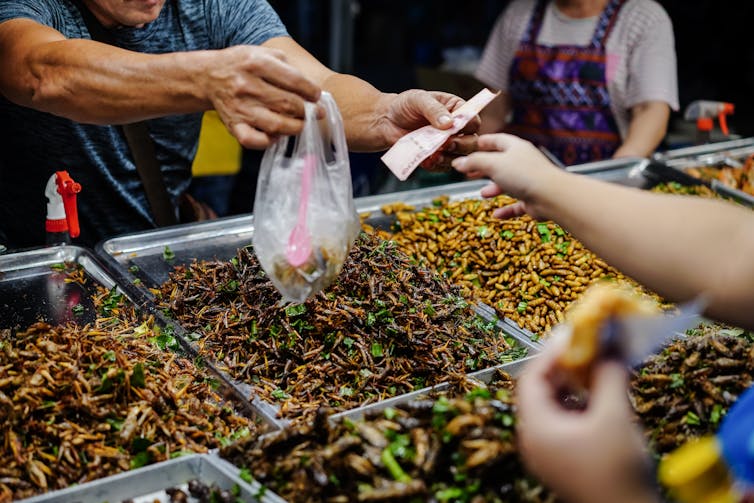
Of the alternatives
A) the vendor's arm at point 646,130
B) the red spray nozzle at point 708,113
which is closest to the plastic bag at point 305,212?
the vendor's arm at point 646,130

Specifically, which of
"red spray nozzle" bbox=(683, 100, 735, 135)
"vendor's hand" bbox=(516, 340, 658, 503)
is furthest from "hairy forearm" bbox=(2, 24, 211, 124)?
"red spray nozzle" bbox=(683, 100, 735, 135)

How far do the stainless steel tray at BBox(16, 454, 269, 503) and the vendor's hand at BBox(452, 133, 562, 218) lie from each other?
1045 mm

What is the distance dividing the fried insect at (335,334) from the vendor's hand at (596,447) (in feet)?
4.01

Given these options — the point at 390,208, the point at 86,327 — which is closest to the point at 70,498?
the point at 86,327

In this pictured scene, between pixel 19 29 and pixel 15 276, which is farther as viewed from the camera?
pixel 15 276

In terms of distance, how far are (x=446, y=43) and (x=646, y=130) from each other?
5119mm

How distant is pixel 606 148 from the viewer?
5449 mm

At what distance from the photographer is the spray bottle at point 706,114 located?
17.3 feet

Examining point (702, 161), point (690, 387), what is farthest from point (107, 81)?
point (702, 161)

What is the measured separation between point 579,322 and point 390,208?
2716 millimetres

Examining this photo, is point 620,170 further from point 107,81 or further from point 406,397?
point 107,81

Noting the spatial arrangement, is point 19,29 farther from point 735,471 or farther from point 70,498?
point 735,471

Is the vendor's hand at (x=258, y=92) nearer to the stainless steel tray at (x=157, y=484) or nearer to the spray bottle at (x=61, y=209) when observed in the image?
the stainless steel tray at (x=157, y=484)

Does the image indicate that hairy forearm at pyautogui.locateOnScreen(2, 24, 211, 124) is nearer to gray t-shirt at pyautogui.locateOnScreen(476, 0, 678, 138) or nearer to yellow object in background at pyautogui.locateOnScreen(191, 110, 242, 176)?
yellow object in background at pyautogui.locateOnScreen(191, 110, 242, 176)
